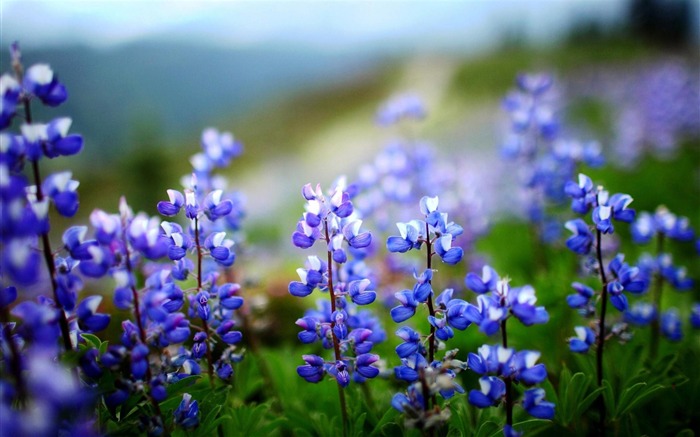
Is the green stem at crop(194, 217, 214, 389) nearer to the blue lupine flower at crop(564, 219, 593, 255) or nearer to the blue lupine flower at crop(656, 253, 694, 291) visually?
the blue lupine flower at crop(564, 219, 593, 255)

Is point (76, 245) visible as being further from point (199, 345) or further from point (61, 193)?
point (199, 345)

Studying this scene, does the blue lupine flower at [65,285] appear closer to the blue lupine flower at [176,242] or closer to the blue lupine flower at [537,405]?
the blue lupine flower at [176,242]

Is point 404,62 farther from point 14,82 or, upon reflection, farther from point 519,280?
point 14,82

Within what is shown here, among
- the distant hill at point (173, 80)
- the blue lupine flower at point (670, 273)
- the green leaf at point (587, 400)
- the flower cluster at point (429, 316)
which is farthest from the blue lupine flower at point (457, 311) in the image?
the distant hill at point (173, 80)

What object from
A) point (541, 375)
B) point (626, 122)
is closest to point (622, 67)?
point (626, 122)

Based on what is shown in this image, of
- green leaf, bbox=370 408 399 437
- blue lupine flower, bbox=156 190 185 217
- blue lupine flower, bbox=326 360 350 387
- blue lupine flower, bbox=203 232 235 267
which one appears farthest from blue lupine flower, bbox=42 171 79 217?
green leaf, bbox=370 408 399 437
